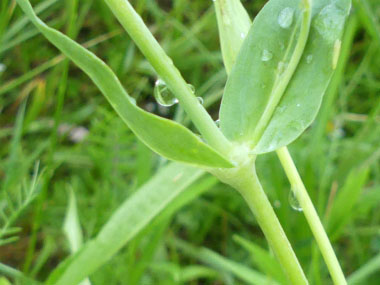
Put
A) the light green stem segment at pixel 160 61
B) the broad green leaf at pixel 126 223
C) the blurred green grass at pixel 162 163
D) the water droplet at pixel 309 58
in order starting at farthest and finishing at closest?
the blurred green grass at pixel 162 163 → the broad green leaf at pixel 126 223 → the water droplet at pixel 309 58 → the light green stem segment at pixel 160 61

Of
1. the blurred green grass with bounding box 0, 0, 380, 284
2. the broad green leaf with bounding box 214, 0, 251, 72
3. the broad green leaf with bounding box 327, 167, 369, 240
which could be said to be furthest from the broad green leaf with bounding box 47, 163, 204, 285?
the broad green leaf with bounding box 327, 167, 369, 240

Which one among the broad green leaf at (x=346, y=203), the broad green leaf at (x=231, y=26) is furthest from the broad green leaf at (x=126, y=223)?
the broad green leaf at (x=346, y=203)

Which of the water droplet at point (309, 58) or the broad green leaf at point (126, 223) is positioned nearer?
the water droplet at point (309, 58)

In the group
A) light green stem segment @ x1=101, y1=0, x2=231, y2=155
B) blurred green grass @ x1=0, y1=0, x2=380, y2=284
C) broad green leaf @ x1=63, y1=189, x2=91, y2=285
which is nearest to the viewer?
light green stem segment @ x1=101, y1=0, x2=231, y2=155

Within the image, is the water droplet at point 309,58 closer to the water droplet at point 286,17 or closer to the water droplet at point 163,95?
the water droplet at point 286,17

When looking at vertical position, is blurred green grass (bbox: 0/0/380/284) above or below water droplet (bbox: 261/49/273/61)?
below

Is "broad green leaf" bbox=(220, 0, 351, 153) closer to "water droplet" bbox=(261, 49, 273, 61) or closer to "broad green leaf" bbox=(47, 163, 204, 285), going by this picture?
"water droplet" bbox=(261, 49, 273, 61)

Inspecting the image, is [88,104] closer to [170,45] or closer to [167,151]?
[170,45]
